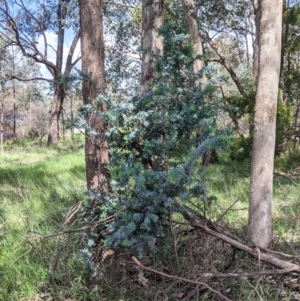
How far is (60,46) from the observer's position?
64.2 ft

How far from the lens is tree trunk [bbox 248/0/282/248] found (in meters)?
3.38

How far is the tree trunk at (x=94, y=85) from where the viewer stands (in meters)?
3.30

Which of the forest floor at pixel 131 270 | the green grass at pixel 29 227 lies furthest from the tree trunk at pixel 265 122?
the green grass at pixel 29 227

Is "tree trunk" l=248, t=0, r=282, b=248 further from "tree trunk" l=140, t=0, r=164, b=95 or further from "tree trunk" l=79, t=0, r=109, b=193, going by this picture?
"tree trunk" l=140, t=0, r=164, b=95

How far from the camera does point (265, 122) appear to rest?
11.1 ft

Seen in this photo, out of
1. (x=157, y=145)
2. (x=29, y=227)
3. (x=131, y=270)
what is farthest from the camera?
(x=29, y=227)

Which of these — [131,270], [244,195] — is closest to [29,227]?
[131,270]


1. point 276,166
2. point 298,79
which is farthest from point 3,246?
point 298,79

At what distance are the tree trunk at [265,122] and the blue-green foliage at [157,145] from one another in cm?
61

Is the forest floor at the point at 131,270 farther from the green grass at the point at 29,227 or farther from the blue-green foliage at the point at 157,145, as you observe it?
the blue-green foliage at the point at 157,145

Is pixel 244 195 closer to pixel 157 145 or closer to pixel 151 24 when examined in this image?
pixel 151 24

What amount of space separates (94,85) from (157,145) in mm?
1001

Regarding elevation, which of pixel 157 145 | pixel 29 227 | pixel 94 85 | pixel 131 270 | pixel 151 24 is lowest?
pixel 131 270

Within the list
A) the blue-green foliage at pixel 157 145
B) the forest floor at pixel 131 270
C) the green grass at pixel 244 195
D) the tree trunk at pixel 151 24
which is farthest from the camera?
the tree trunk at pixel 151 24
